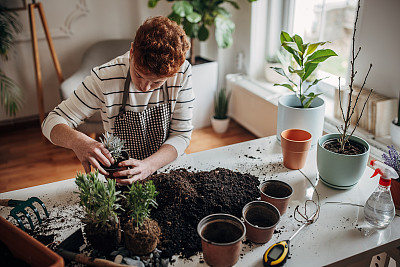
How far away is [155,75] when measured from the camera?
1200 millimetres

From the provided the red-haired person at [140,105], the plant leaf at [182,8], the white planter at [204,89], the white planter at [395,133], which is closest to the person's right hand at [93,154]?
the red-haired person at [140,105]

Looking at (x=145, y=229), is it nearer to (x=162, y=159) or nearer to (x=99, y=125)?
(x=162, y=159)

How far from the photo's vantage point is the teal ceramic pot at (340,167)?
3.86 ft

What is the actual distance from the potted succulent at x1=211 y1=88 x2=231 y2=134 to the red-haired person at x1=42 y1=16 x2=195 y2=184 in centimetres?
173

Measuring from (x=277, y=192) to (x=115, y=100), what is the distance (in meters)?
0.78

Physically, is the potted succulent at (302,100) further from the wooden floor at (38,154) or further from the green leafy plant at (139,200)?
the wooden floor at (38,154)

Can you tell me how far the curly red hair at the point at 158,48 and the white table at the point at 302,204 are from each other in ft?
1.38

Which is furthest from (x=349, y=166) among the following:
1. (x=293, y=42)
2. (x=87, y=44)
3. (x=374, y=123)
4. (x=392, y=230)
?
(x=87, y=44)

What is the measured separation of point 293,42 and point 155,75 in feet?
Result: 2.02

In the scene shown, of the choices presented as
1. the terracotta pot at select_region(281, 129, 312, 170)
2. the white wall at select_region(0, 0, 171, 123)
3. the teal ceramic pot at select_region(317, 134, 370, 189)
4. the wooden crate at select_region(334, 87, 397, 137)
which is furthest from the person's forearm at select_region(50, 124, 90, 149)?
the white wall at select_region(0, 0, 171, 123)

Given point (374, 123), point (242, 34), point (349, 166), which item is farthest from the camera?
point (242, 34)

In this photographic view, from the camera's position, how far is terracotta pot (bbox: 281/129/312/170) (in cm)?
131

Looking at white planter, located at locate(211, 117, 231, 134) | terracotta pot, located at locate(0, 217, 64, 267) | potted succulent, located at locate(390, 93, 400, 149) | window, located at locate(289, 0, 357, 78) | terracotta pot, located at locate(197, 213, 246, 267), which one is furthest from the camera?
white planter, located at locate(211, 117, 231, 134)

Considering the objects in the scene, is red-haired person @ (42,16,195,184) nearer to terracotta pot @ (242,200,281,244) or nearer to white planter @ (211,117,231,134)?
terracotta pot @ (242,200,281,244)
